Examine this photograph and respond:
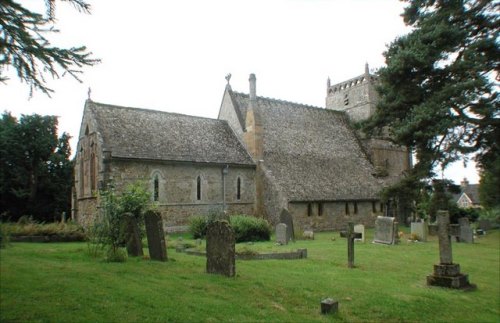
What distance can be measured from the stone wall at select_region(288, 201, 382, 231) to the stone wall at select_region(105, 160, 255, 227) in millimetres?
3549

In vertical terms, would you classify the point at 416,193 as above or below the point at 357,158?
below

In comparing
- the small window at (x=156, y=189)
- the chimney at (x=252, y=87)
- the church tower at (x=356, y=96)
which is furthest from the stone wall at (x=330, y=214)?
the church tower at (x=356, y=96)

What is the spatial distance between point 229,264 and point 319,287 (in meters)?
2.32

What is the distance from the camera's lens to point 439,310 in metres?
9.64

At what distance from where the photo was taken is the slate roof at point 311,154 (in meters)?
29.1

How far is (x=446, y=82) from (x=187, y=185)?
51.5 ft

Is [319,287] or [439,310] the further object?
[319,287]

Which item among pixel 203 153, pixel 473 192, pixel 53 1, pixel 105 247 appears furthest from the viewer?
pixel 473 192

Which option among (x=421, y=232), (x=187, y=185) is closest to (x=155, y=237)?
(x=187, y=185)

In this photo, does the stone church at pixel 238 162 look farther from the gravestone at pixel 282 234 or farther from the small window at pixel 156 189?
the gravestone at pixel 282 234

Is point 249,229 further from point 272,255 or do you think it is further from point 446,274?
point 446,274

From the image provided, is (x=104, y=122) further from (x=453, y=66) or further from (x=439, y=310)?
(x=439, y=310)

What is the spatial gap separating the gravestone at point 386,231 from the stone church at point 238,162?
7.27 meters

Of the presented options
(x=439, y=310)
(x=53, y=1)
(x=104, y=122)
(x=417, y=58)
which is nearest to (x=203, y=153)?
(x=104, y=122)
